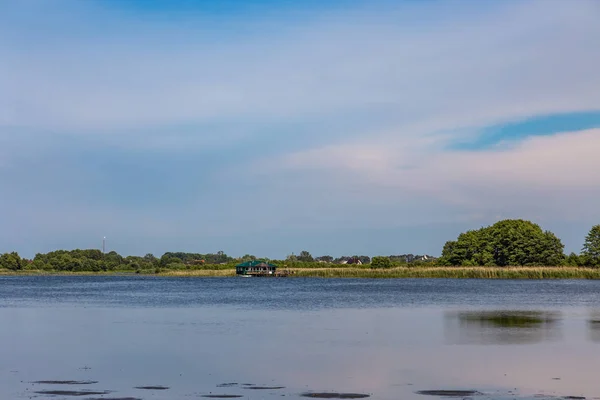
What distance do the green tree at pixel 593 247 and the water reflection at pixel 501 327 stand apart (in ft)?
218

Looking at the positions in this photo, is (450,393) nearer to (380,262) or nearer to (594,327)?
(594,327)

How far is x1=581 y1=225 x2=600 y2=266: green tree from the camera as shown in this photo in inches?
3767

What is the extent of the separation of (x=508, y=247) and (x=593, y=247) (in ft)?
36.2

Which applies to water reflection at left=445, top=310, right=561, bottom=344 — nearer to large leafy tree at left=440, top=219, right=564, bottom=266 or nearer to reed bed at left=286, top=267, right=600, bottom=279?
reed bed at left=286, top=267, right=600, bottom=279

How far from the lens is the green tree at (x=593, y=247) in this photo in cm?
9569

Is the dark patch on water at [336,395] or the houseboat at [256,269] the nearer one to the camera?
the dark patch on water at [336,395]

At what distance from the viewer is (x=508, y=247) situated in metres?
102

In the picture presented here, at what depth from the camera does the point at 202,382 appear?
585 inches

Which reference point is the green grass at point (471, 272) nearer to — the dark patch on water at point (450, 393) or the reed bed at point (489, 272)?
the reed bed at point (489, 272)

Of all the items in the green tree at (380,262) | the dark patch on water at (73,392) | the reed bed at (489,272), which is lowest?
the dark patch on water at (73,392)

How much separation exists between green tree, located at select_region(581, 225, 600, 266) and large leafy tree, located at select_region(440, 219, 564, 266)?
154 inches

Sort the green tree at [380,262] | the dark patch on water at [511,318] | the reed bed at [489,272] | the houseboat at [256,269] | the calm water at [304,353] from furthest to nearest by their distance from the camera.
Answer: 1. the houseboat at [256,269]
2. the green tree at [380,262]
3. the reed bed at [489,272]
4. the dark patch on water at [511,318]
5. the calm water at [304,353]

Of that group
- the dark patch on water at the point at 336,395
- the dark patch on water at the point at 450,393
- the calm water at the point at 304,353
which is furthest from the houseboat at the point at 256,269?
the dark patch on water at the point at 336,395

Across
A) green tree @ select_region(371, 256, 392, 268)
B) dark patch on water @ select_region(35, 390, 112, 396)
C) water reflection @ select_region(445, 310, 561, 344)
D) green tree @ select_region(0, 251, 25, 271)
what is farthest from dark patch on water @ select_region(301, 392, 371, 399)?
green tree @ select_region(0, 251, 25, 271)
